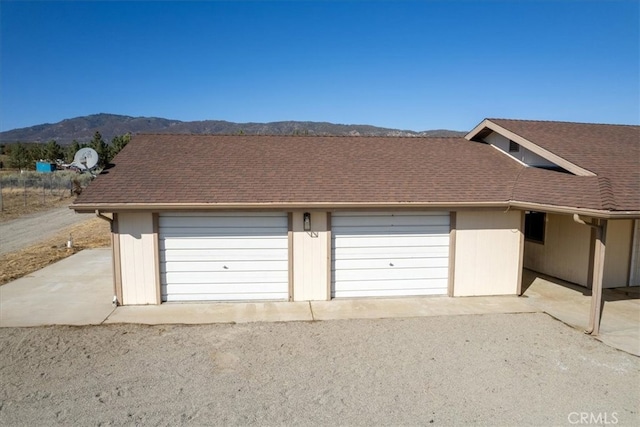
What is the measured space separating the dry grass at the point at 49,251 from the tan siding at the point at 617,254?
1506 centimetres

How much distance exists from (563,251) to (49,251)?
16125 mm

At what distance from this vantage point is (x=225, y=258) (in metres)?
8.99

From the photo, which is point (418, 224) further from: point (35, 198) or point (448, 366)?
point (35, 198)

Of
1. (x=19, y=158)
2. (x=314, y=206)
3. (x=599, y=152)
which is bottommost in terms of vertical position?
(x=314, y=206)

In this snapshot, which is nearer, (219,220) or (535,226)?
(219,220)

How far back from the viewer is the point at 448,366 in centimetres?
611

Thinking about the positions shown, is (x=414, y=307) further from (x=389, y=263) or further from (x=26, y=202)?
(x=26, y=202)

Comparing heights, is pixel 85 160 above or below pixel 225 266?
above

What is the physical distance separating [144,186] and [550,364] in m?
8.34

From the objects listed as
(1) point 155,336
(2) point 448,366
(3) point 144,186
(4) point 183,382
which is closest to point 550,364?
(2) point 448,366

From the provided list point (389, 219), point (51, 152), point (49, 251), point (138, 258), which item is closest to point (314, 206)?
point (389, 219)

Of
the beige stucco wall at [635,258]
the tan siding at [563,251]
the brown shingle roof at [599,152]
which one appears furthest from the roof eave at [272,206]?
the beige stucco wall at [635,258]

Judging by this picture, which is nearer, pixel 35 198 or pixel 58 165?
pixel 35 198

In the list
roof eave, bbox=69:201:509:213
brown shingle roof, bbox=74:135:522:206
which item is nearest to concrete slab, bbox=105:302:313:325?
roof eave, bbox=69:201:509:213
